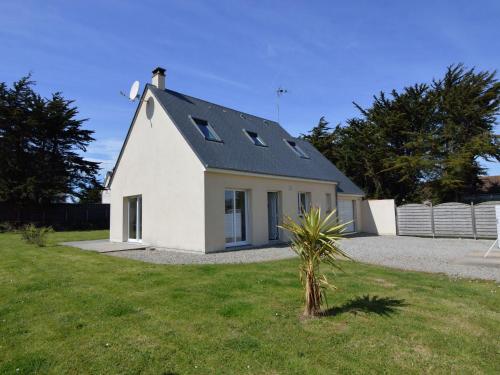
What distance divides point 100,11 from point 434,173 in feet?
85.6

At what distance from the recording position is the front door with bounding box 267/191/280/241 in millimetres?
15555

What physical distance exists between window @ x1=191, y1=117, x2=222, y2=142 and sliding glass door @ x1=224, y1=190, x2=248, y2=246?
2660 millimetres

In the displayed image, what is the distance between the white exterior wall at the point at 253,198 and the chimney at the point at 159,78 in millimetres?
6493

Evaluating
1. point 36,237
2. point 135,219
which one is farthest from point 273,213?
point 36,237

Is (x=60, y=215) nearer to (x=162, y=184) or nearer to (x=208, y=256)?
(x=162, y=184)

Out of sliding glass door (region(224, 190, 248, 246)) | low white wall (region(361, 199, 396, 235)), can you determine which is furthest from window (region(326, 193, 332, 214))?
sliding glass door (region(224, 190, 248, 246))

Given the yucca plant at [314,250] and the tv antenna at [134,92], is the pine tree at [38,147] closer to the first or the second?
the tv antenna at [134,92]

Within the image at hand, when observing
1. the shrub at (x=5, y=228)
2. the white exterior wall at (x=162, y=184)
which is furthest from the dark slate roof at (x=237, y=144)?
the shrub at (x=5, y=228)

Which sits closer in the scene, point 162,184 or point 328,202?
point 162,184

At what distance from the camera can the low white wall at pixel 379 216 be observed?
2092 centimetres

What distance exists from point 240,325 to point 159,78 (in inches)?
562

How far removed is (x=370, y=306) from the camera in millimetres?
5508

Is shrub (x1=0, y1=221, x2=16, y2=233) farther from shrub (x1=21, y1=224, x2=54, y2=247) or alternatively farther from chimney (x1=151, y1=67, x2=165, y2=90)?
chimney (x1=151, y1=67, x2=165, y2=90)

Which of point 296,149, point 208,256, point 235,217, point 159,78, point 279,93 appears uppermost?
point 279,93
